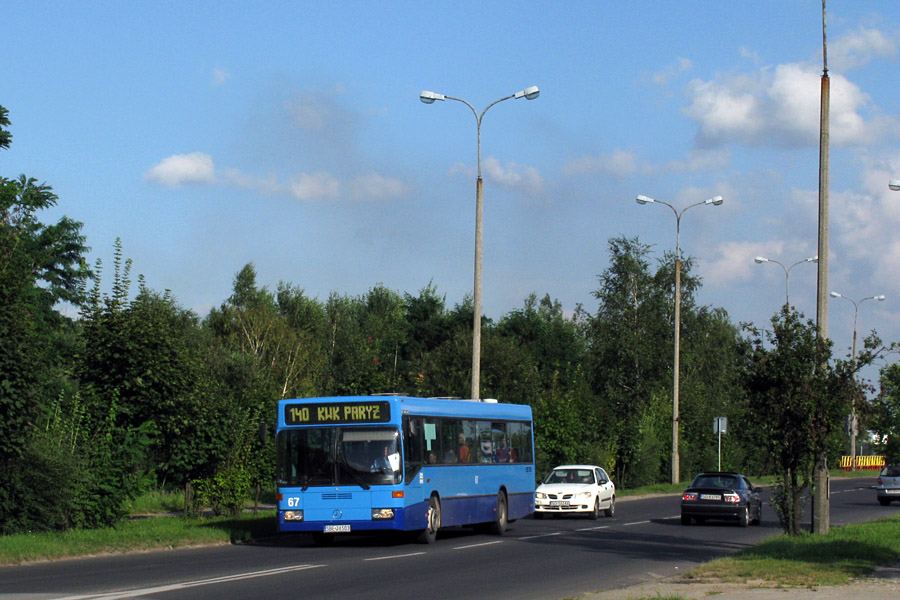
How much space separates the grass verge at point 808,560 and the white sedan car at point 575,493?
1102 cm

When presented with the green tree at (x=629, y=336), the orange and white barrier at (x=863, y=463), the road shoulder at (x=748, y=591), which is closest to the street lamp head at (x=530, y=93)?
the road shoulder at (x=748, y=591)

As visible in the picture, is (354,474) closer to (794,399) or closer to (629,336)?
(794,399)

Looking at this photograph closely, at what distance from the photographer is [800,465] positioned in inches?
750

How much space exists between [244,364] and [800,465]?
48.0 meters

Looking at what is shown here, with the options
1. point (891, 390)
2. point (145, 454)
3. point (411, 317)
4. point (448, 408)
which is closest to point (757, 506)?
point (891, 390)

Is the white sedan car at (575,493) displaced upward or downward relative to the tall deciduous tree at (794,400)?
downward

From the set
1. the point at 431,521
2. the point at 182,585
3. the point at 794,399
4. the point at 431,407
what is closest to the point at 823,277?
the point at 794,399

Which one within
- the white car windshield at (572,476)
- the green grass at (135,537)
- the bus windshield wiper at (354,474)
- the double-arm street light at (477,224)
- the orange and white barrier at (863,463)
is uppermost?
the double-arm street light at (477,224)

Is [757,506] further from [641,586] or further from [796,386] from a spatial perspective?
[641,586]

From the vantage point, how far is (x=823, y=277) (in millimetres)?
19094

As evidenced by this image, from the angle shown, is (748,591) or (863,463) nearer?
(748,591)

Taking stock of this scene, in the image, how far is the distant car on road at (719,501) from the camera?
28.8 m

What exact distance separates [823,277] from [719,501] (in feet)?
37.1

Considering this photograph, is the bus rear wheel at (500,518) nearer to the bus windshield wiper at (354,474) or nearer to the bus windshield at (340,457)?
the bus windshield at (340,457)
